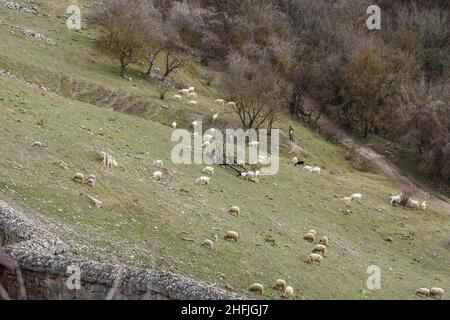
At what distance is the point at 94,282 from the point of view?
40.7 ft

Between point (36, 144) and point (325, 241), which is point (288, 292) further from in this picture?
point (36, 144)

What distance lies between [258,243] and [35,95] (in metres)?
15.7

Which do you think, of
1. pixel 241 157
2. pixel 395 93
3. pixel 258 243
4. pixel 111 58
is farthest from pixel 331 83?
pixel 258 243

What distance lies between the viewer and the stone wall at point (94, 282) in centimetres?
1215

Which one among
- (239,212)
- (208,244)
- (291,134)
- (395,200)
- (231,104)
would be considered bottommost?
(395,200)

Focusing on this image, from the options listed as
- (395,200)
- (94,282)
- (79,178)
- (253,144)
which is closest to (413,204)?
(395,200)

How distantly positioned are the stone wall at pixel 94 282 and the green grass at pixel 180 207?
11.2 ft

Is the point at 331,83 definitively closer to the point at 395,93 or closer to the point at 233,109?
the point at 395,93

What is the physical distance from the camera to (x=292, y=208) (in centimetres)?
2942

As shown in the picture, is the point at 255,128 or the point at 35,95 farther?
the point at 255,128

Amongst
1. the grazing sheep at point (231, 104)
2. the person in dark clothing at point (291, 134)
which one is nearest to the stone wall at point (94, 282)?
the person in dark clothing at point (291, 134)

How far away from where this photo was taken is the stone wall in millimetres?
12148

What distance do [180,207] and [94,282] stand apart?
447 inches

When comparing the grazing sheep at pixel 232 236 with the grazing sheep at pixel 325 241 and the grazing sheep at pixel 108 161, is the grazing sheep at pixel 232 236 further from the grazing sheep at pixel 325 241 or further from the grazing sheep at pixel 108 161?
the grazing sheep at pixel 108 161
